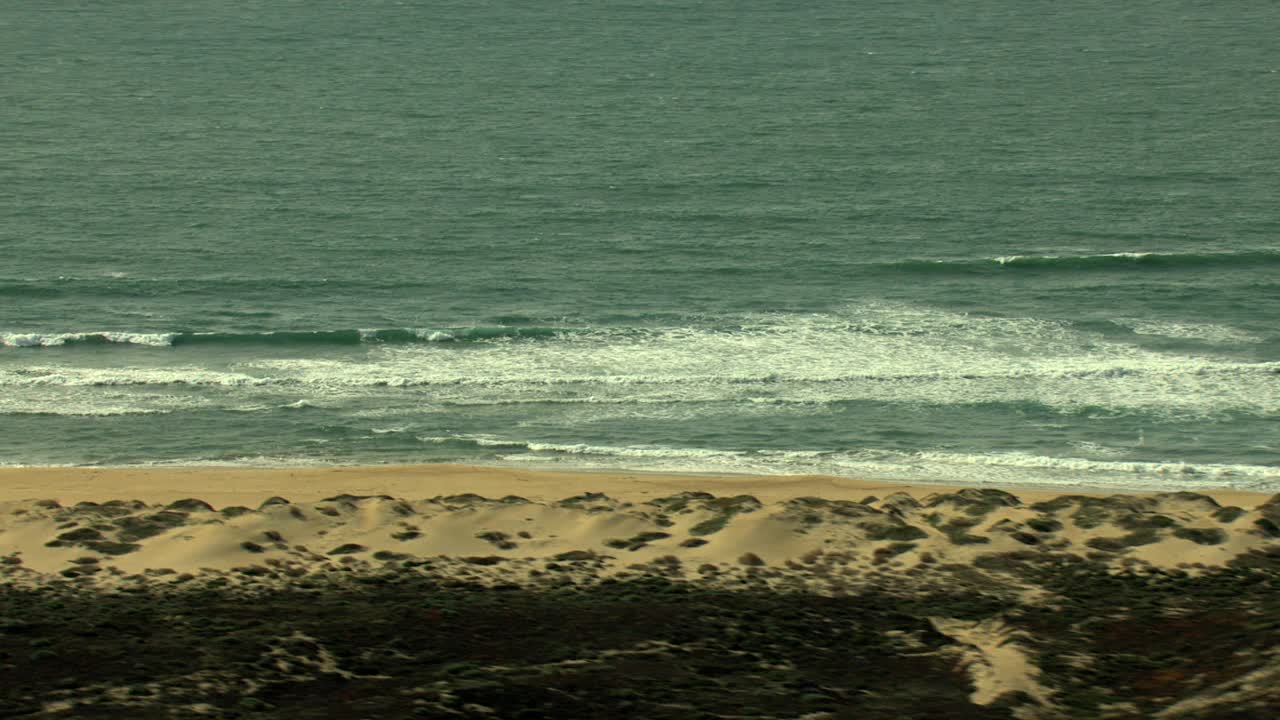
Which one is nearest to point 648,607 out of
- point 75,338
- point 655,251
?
point 75,338

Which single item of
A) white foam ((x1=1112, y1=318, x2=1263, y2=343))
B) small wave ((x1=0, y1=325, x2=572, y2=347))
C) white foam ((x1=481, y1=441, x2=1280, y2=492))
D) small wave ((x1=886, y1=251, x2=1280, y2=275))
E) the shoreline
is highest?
small wave ((x1=886, y1=251, x2=1280, y2=275))

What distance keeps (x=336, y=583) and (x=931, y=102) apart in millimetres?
41619

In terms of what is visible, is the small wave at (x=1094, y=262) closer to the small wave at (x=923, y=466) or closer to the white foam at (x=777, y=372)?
the white foam at (x=777, y=372)

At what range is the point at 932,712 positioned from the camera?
14.1 m

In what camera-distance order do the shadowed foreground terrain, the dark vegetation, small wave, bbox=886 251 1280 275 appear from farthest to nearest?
small wave, bbox=886 251 1280 275 → the shadowed foreground terrain → the dark vegetation

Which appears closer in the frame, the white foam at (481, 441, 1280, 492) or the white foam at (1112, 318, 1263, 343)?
the white foam at (481, 441, 1280, 492)

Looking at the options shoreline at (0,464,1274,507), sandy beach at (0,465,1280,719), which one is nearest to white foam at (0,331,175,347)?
shoreline at (0,464,1274,507)

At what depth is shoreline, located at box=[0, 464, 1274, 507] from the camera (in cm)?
2309

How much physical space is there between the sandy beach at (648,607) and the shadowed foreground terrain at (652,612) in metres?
0.03

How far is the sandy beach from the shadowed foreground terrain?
0.03 meters

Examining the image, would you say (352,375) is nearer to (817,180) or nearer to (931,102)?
(817,180)

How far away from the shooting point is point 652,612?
16.2m

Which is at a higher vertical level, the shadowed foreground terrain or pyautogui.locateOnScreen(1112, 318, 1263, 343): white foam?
pyautogui.locateOnScreen(1112, 318, 1263, 343): white foam

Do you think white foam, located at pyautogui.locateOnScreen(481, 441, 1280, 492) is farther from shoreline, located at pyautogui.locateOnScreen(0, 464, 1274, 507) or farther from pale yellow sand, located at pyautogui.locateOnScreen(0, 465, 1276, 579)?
pale yellow sand, located at pyautogui.locateOnScreen(0, 465, 1276, 579)
